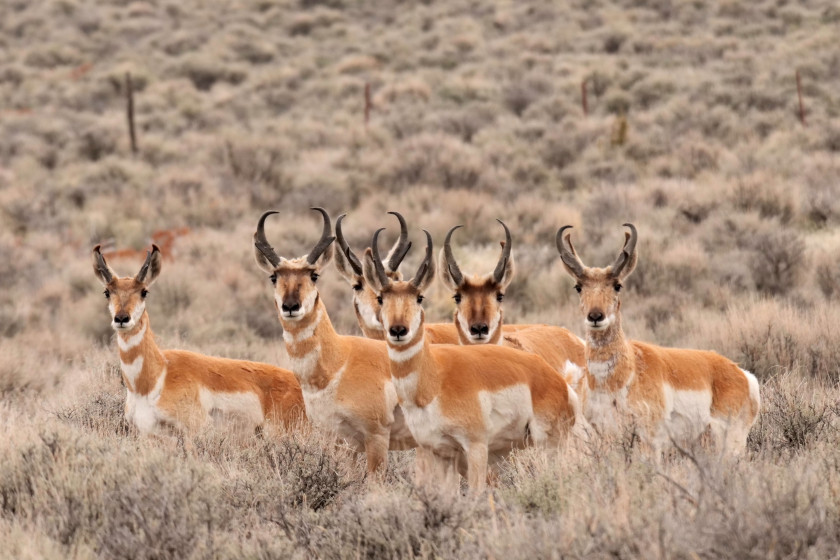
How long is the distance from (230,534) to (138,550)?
0.53 m

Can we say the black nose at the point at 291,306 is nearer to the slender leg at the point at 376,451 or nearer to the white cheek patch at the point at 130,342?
the slender leg at the point at 376,451

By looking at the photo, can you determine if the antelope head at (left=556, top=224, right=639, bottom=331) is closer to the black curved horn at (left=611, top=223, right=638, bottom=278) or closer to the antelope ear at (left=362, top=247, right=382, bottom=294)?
the black curved horn at (left=611, top=223, right=638, bottom=278)

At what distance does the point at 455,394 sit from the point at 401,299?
0.71m

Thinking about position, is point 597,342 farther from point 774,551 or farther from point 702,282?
point 702,282

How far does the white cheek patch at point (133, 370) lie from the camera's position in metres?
7.46

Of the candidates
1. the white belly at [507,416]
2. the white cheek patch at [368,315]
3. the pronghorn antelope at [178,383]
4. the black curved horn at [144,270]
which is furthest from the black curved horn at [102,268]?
the white belly at [507,416]

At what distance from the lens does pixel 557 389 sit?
6.76 meters

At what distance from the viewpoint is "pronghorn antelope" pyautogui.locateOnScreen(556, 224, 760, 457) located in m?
6.56

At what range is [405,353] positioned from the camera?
6238 millimetres

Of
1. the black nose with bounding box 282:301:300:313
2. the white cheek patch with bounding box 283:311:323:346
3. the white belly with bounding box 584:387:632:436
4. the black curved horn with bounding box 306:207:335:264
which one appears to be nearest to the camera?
the white belly with bounding box 584:387:632:436

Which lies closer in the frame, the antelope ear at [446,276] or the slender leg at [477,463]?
the slender leg at [477,463]

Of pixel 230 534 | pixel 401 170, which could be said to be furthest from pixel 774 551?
pixel 401 170

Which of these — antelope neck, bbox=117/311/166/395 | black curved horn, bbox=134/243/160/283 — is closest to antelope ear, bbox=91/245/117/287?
black curved horn, bbox=134/243/160/283

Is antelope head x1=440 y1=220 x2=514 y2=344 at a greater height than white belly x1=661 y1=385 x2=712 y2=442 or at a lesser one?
greater
